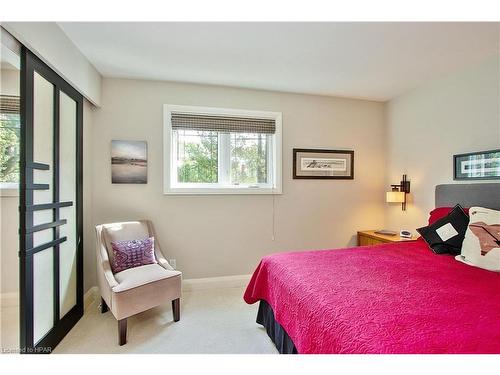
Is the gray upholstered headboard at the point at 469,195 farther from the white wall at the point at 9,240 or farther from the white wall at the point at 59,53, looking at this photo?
the white wall at the point at 9,240

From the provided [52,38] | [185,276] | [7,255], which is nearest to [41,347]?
[7,255]

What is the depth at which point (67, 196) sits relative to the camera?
7.09 ft

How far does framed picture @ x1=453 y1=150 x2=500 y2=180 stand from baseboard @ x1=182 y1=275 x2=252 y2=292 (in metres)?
2.58

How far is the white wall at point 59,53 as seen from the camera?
4.92ft

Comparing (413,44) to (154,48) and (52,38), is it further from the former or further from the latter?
(52,38)

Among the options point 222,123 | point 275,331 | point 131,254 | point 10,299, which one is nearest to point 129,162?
point 131,254

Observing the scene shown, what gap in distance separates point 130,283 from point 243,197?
1565mm

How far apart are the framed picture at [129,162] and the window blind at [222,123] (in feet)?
1.55

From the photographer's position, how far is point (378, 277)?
1.57 meters

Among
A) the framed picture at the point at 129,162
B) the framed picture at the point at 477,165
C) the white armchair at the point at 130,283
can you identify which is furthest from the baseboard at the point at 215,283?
the framed picture at the point at 477,165

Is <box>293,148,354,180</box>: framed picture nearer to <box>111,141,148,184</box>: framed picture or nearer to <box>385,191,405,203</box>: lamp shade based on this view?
<box>385,191,405,203</box>: lamp shade
